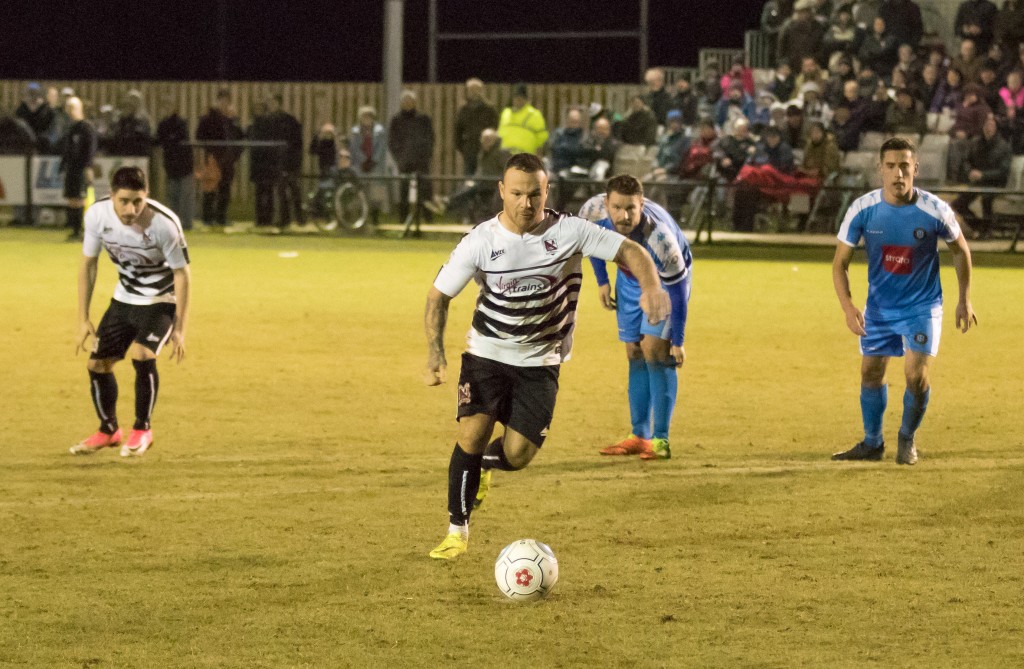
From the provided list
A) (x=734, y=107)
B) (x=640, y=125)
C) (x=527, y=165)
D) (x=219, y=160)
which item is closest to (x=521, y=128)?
(x=640, y=125)

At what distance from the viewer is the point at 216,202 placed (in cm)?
2655

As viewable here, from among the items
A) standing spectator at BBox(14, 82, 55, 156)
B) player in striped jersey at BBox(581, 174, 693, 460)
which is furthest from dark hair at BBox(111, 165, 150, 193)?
standing spectator at BBox(14, 82, 55, 156)

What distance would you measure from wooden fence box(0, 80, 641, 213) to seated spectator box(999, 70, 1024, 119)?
29.4 ft

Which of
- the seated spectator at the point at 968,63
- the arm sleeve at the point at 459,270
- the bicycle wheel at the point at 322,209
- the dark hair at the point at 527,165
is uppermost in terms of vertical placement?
the seated spectator at the point at 968,63

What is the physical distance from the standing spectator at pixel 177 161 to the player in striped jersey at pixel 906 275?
18085 mm

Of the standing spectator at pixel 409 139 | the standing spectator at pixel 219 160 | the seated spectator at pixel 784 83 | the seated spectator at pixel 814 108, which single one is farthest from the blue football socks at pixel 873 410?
the standing spectator at pixel 219 160

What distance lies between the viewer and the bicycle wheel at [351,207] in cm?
2514

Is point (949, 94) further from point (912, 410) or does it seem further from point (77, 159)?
point (912, 410)

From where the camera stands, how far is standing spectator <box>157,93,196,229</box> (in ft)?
84.4

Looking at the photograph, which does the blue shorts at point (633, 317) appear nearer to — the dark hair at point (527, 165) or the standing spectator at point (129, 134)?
the dark hair at point (527, 165)

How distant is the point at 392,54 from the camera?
26281mm

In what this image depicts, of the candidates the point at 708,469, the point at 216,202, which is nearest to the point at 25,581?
the point at 708,469

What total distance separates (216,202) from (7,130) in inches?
141

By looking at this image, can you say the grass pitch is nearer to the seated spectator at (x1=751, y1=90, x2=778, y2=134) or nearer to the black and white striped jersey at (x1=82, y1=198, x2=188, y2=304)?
the black and white striped jersey at (x1=82, y1=198, x2=188, y2=304)
